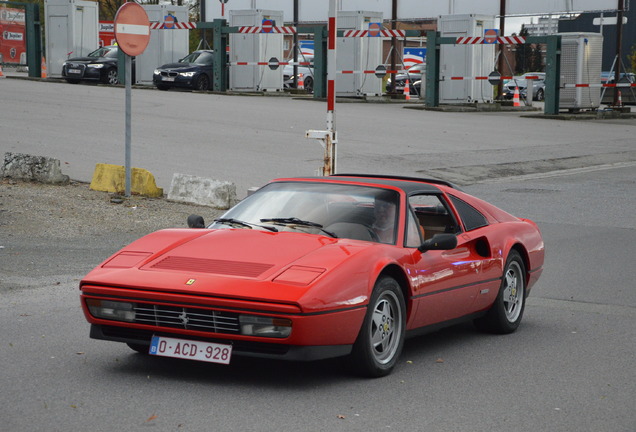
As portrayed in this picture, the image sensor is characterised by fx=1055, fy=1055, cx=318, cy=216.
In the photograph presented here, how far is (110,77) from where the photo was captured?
40062mm

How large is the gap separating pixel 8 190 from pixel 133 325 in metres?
8.95

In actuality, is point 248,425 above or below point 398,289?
below

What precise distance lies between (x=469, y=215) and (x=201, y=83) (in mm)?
32771

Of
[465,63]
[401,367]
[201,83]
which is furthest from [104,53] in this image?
[401,367]

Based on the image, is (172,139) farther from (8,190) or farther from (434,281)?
(434,281)

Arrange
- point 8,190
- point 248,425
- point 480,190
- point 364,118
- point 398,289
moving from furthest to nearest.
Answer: point 364,118 < point 480,190 < point 8,190 < point 398,289 < point 248,425

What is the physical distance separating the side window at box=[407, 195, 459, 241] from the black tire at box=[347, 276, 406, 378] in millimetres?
1136

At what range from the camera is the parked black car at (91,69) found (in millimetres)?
39438

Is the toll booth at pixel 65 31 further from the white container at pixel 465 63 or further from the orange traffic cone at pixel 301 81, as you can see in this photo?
the white container at pixel 465 63

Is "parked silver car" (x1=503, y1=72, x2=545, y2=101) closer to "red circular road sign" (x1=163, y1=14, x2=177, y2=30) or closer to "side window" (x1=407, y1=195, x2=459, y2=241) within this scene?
"red circular road sign" (x1=163, y1=14, x2=177, y2=30)

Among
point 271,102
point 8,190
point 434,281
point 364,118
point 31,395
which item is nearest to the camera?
point 31,395

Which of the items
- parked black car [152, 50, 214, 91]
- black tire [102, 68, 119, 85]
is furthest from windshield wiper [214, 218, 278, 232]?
black tire [102, 68, 119, 85]

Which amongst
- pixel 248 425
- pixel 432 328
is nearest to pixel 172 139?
pixel 432 328

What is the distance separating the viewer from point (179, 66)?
3906cm
